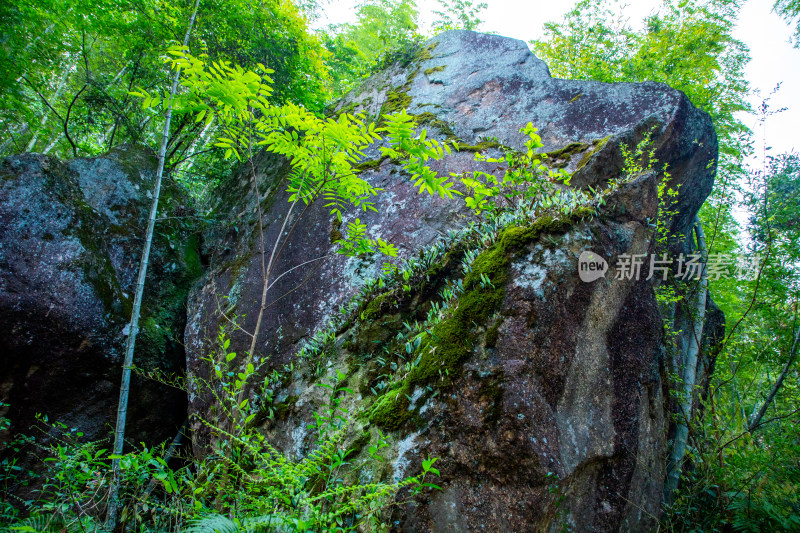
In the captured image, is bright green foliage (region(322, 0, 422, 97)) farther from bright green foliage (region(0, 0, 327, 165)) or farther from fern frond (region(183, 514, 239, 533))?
fern frond (region(183, 514, 239, 533))

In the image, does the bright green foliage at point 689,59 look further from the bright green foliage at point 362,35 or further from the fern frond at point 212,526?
the fern frond at point 212,526

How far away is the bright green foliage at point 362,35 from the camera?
475 inches

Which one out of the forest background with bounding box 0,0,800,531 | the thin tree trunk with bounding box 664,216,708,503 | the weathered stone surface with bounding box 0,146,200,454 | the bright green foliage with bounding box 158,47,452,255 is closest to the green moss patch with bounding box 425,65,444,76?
the forest background with bounding box 0,0,800,531

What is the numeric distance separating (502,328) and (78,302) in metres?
4.76

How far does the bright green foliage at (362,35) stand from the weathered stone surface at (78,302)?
8.15 metres

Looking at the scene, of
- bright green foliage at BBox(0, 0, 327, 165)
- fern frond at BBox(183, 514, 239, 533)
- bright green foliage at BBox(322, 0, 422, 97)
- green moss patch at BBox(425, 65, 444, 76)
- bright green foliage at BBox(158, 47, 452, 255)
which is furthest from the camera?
bright green foliage at BBox(322, 0, 422, 97)

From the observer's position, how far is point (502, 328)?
2619 millimetres

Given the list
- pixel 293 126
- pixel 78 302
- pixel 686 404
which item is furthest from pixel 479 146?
pixel 78 302

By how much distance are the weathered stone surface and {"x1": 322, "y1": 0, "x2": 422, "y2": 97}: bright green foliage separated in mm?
8152

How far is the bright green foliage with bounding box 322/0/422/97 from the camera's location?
12.1 meters

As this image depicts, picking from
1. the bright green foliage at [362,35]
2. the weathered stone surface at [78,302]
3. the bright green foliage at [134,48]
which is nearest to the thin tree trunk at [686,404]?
the weathered stone surface at [78,302]

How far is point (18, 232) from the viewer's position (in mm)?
4188

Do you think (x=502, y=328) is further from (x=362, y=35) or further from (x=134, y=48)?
(x=362, y=35)

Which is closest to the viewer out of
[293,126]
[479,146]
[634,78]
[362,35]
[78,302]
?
[293,126]
